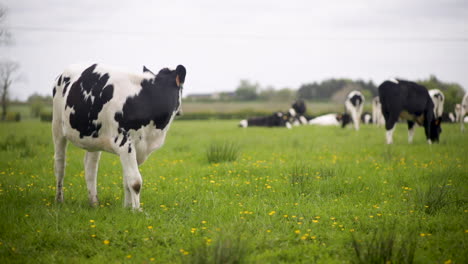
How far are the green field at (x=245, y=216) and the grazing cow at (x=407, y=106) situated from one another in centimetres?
478

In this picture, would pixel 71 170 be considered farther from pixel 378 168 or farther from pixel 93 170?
pixel 378 168

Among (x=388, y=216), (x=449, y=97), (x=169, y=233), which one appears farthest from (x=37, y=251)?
(x=449, y=97)

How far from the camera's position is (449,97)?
117 feet

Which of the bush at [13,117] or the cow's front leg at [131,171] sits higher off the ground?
the cow's front leg at [131,171]

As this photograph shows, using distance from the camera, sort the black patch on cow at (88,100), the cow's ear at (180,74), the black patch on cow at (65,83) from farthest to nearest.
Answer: the black patch on cow at (65,83) < the cow's ear at (180,74) < the black patch on cow at (88,100)

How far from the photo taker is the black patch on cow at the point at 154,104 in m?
5.23

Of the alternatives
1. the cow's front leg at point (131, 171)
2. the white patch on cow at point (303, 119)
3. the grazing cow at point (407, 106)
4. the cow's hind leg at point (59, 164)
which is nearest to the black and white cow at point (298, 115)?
the white patch on cow at point (303, 119)

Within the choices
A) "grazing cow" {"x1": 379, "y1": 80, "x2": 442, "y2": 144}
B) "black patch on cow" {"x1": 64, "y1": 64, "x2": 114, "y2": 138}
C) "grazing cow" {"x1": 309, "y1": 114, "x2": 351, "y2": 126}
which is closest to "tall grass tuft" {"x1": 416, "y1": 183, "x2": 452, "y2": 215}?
"black patch on cow" {"x1": 64, "y1": 64, "x2": 114, "y2": 138}

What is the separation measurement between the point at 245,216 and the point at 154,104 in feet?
6.72

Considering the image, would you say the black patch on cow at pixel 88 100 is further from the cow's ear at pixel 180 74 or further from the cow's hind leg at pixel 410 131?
the cow's hind leg at pixel 410 131

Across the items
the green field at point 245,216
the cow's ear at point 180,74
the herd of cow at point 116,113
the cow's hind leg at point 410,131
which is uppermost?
the cow's ear at point 180,74

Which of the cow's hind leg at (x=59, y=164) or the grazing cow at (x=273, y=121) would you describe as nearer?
→ the cow's hind leg at (x=59, y=164)

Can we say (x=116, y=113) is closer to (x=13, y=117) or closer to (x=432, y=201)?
(x=432, y=201)

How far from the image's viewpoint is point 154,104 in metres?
5.41
